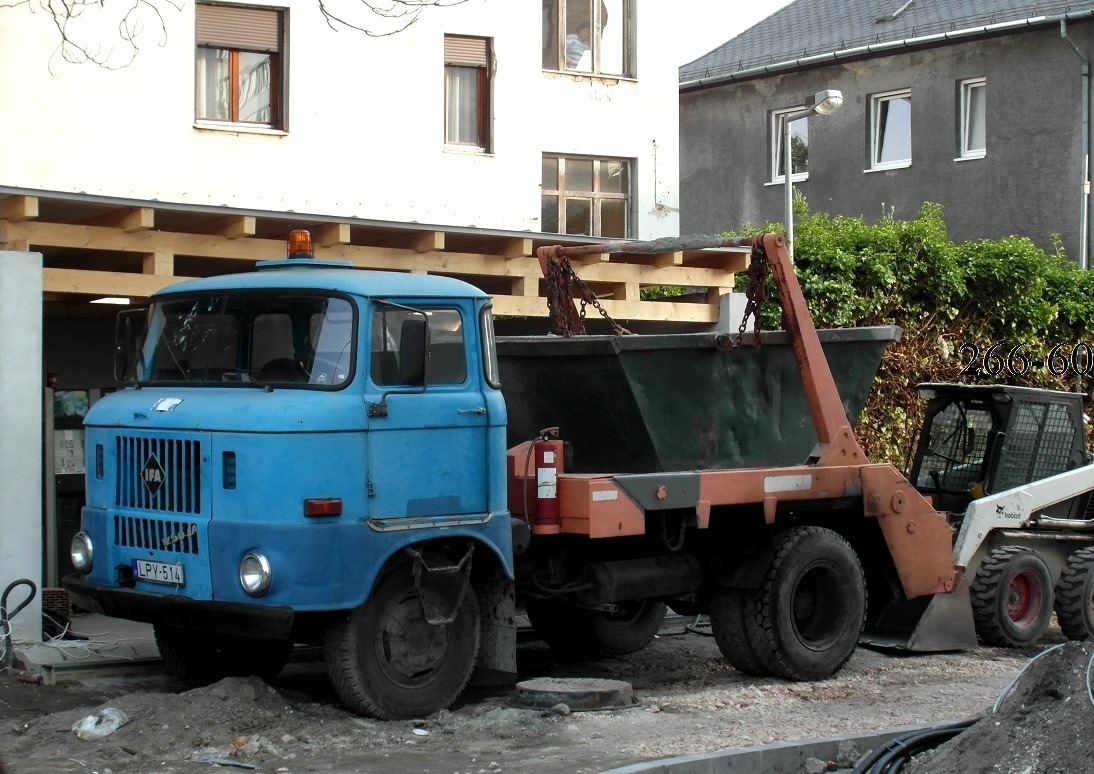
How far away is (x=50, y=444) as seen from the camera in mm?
13172

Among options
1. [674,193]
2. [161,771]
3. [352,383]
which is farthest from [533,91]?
[161,771]

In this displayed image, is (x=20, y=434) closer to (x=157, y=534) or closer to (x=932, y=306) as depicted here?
(x=157, y=534)

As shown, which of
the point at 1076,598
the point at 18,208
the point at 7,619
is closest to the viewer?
the point at 7,619

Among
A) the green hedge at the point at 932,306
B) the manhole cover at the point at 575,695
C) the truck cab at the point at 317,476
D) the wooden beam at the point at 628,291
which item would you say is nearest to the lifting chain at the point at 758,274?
the truck cab at the point at 317,476

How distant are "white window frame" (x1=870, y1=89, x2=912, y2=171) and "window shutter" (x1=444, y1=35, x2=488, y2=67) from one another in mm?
10767

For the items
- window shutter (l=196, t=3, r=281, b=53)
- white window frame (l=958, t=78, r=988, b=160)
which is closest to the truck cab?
window shutter (l=196, t=3, r=281, b=53)

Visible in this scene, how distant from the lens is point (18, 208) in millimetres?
10469

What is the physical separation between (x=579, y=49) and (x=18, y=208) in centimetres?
1173

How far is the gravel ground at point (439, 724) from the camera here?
24.9 feet

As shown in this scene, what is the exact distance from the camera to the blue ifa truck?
27.0 feet

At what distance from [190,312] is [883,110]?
19924mm

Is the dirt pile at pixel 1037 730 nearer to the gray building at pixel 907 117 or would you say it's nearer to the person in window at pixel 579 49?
the person in window at pixel 579 49

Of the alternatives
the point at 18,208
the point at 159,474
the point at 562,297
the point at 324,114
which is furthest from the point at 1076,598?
the point at 324,114

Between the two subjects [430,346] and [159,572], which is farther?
[430,346]
